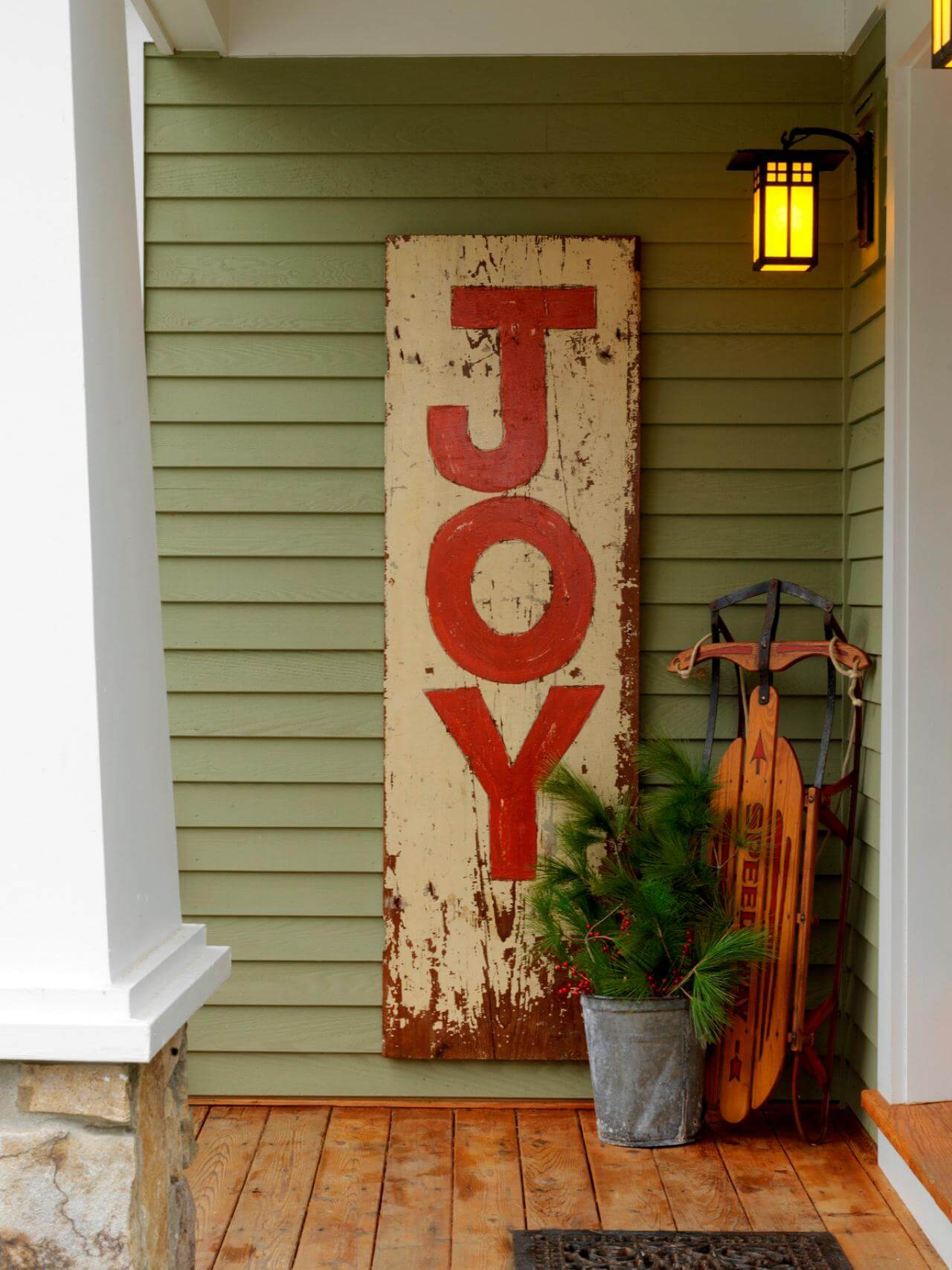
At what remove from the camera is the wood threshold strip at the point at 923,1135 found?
97.3 inches

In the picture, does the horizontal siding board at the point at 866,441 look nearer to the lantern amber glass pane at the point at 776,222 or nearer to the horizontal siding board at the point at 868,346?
the horizontal siding board at the point at 868,346

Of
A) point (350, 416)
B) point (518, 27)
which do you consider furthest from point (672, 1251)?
point (518, 27)

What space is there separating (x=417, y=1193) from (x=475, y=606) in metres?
1.45

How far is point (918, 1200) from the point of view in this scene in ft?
8.94

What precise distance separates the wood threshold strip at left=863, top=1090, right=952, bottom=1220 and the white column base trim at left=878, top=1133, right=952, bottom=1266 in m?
0.05

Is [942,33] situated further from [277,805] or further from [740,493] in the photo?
[277,805]

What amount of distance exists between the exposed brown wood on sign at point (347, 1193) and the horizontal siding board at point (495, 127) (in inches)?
101

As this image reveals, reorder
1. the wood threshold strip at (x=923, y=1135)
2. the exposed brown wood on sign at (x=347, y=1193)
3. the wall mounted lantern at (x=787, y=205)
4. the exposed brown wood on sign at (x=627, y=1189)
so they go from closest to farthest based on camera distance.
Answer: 1. the wood threshold strip at (x=923, y=1135)
2. the exposed brown wood on sign at (x=347, y=1193)
3. the exposed brown wood on sign at (x=627, y=1189)
4. the wall mounted lantern at (x=787, y=205)

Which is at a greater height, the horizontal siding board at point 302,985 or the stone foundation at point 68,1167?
the stone foundation at point 68,1167

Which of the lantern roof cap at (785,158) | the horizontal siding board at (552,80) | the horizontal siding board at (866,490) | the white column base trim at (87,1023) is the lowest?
the white column base trim at (87,1023)

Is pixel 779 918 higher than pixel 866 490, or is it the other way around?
pixel 866 490

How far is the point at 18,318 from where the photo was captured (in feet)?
5.45

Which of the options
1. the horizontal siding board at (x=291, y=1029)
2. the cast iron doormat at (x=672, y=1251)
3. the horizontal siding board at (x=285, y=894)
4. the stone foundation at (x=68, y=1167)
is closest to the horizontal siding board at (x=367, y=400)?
the horizontal siding board at (x=285, y=894)

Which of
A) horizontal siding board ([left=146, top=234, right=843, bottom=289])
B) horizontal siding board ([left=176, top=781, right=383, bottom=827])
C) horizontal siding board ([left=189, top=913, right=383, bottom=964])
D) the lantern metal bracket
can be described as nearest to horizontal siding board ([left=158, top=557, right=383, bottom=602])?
horizontal siding board ([left=176, top=781, right=383, bottom=827])
